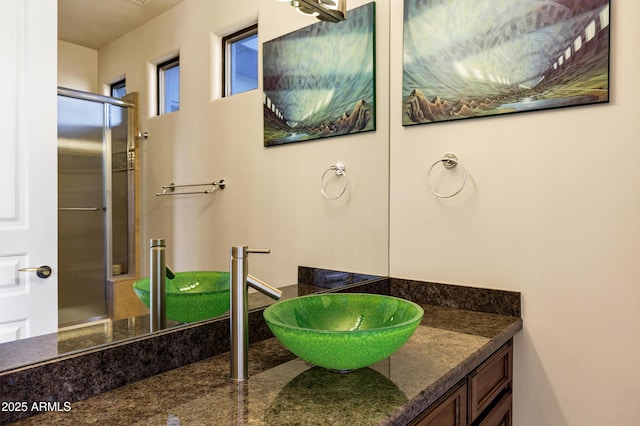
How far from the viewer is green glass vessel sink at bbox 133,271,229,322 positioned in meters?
1.19

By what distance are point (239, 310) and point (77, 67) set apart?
25.6 inches

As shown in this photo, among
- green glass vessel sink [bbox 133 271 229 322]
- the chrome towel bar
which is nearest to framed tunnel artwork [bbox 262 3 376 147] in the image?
the chrome towel bar

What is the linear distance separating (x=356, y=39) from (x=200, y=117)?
3.13 feet

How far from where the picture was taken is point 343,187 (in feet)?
6.10

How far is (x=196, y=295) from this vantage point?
1227mm

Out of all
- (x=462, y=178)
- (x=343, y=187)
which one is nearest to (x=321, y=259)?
(x=343, y=187)

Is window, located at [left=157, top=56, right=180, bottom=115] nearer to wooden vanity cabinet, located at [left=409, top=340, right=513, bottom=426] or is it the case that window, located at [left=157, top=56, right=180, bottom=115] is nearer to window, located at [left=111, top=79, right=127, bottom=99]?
window, located at [left=111, top=79, right=127, bottom=99]

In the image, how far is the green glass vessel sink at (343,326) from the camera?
100 centimetres

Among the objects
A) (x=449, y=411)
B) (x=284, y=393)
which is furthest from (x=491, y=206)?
(x=284, y=393)

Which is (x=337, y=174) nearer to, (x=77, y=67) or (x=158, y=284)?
(x=158, y=284)

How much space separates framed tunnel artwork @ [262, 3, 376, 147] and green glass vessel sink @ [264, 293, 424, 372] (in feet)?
1.94

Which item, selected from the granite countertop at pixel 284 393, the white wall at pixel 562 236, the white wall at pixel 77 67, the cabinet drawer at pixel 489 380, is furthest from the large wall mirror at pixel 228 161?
the cabinet drawer at pixel 489 380

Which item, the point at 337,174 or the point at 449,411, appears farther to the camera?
the point at 337,174

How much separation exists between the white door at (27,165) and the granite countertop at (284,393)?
0.23 m
